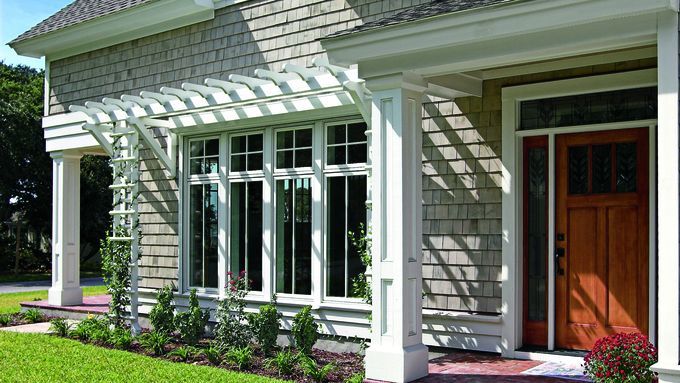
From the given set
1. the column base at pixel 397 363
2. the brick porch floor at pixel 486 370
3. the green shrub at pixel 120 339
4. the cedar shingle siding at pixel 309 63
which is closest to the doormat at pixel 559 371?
the brick porch floor at pixel 486 370

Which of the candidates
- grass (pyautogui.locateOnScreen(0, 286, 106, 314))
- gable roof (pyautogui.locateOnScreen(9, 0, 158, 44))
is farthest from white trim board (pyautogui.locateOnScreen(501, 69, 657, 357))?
grass (pyautogui.locateOnScreen(0, 286, 106, 314))

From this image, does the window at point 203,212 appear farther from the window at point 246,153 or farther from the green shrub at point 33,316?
the green shrub at point 33,316

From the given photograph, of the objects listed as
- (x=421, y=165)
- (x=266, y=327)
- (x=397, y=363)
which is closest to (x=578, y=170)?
(x=421, y=165)

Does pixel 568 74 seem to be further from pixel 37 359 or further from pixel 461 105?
pixel 37 359

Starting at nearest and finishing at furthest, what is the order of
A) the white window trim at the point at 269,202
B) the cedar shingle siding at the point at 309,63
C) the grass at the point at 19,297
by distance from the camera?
the cedar shingle siding at the point at 309,63 → the white window trim at the point at 269,202 → the grass at the point at 19,297

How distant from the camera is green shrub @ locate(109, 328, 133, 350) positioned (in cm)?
881

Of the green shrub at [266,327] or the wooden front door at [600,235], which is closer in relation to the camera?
the wooden front door at [600,235]

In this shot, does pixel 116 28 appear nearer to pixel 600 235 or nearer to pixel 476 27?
pixel 476 27

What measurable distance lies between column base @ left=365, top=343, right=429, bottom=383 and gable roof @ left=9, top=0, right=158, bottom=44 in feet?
21.5

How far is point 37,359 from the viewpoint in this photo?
8023mm

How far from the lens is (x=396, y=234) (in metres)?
6.33

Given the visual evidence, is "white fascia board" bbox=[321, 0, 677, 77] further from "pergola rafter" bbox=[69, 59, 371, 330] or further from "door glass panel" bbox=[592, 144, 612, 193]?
"door glass panel" bbox=[592, 144, 612, 193]

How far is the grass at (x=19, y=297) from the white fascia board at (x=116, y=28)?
173 inches

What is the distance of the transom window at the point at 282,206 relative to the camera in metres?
8.44
